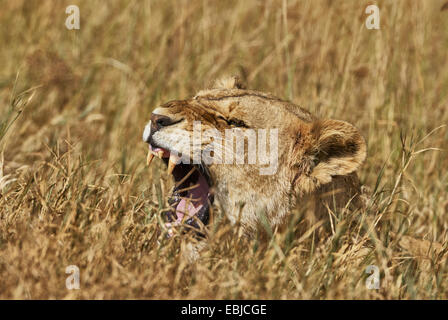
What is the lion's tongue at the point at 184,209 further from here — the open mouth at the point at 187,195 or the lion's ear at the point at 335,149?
the lion's ear at the point at 335,149

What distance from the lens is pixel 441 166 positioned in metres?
5.34

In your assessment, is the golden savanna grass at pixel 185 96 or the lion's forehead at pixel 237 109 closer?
the golden savanna grass at pixel 185 96

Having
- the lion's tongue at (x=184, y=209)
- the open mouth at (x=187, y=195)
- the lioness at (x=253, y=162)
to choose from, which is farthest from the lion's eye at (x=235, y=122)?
the lion's tongue at (x=184, y=209)

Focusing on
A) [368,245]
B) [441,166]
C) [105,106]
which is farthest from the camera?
[105,106]

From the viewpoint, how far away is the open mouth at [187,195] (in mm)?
3484

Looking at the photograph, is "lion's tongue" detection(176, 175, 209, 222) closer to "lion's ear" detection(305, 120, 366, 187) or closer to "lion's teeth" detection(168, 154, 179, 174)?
"lion's teeth" detection(168, 154, 179, 174)

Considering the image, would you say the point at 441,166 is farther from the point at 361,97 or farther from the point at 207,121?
the point at 207,121

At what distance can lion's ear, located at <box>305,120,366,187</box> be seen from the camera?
3514mm

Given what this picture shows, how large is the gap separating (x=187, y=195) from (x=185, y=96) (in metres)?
1.94

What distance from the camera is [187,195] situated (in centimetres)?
382

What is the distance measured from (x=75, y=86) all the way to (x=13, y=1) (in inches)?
43.0

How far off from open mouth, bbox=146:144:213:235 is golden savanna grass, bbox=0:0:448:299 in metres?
0.09
